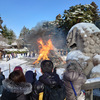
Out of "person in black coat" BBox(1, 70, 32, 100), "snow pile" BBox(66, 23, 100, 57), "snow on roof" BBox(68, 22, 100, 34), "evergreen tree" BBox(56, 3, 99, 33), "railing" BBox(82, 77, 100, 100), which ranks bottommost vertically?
"railing" BBox(82, 77, 100, 100)

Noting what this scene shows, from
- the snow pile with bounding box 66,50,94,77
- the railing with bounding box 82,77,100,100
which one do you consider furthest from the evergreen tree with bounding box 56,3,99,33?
the railing with bounding box 82,77,100,100

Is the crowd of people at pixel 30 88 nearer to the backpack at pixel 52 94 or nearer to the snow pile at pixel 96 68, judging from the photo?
the backpack at pixel 52 94

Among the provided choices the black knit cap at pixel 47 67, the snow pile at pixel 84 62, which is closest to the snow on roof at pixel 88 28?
the snow pile at pixel 84 62

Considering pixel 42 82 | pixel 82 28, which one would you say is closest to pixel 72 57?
pixel 82 28

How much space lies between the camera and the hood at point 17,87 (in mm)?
1417

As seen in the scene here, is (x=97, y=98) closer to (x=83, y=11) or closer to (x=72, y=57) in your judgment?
(x=72, y=57)

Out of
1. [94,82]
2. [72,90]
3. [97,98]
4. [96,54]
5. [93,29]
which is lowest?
[97,98]

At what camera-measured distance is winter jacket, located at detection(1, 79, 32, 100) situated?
4.62 ft

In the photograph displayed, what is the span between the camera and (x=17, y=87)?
1429 millimetres

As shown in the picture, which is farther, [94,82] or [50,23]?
[50,23]

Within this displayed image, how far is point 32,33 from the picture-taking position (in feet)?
59.0

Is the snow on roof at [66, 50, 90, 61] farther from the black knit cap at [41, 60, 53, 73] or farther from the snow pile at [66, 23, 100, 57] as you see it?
the black knit cap at [41, 60, 53, 73]

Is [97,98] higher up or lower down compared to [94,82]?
lower down

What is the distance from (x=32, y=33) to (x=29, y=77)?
16423 mm
